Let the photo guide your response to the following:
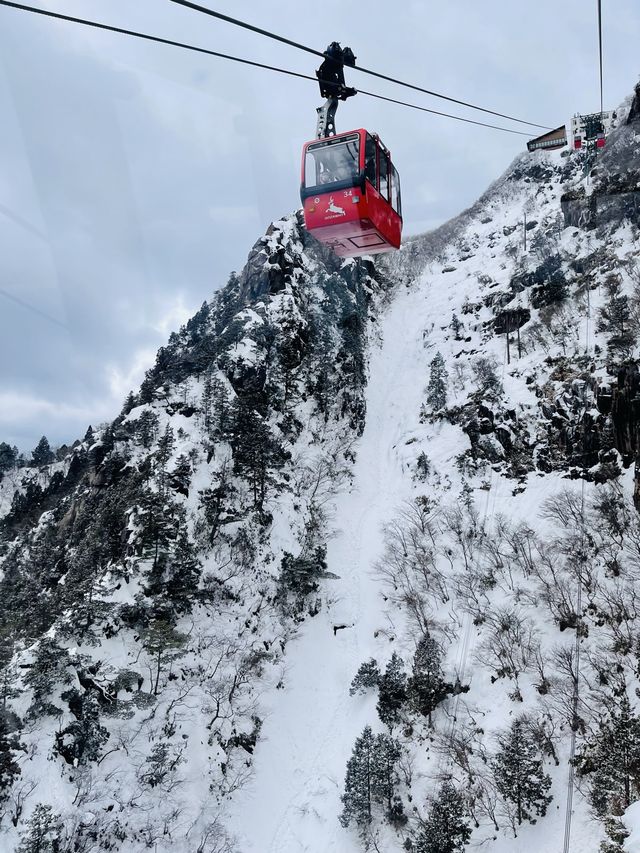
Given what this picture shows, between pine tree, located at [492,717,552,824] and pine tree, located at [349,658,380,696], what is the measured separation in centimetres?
1049

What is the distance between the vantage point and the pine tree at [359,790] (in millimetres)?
26125

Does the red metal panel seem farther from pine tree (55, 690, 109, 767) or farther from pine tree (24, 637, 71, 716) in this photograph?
pine tree (55, 690, 109, 767)

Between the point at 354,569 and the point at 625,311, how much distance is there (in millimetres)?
42170

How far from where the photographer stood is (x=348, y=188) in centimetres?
1547

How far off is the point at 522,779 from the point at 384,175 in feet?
94.6

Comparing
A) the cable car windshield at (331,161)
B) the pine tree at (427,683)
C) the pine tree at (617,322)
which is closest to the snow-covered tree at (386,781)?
the pine tree at (427,683)

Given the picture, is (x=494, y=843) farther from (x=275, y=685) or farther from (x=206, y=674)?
(x=206, y=674)

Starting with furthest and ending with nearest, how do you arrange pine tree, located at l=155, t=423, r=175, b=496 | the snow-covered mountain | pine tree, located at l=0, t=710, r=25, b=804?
pine tree, located at l=155, t=423, r=175, b=496 < the snow-covered mountain < pine tree, located at l=0, t=710, r=25, b=804

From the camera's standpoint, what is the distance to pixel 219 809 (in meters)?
27.6

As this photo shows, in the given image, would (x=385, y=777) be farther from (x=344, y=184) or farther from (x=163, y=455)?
(x=163, y=455)

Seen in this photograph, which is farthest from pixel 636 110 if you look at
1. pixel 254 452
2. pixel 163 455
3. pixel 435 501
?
pixel 163 455

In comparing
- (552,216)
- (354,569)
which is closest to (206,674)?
(354,569)

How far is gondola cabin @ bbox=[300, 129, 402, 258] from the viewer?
15461 mm

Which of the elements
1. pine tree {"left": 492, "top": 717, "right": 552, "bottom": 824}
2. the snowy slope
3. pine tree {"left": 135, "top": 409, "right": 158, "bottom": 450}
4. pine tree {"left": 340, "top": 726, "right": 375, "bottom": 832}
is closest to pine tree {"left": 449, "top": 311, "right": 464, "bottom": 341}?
the snowy slope
